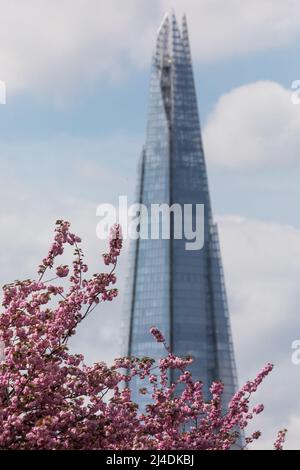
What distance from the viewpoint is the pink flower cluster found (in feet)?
67.2

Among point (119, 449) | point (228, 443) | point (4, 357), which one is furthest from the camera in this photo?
point (228, 443)

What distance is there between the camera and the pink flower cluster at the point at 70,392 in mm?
20469

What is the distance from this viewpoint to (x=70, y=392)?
21.5 metres

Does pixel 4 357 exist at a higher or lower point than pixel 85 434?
higher

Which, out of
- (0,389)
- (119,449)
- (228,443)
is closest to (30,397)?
(0,389)

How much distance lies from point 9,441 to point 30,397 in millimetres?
1019

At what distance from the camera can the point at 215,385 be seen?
24.8m

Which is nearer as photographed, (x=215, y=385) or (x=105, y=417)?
(x=105, y=417)

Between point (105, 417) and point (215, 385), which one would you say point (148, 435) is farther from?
point (215, 385)
